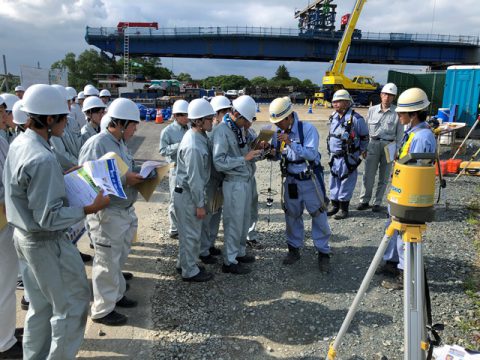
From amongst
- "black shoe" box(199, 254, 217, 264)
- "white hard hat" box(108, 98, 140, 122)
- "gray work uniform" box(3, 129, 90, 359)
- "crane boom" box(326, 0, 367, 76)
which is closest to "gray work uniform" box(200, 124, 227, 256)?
"black shoe" box(199, 254, 217, 264)

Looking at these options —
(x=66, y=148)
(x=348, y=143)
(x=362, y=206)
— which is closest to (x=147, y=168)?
(x=66, y=148)

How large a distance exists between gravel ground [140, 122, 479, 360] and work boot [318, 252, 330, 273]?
0.09m

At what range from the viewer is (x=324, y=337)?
3.48 meters

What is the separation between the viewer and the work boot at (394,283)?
4293 mm

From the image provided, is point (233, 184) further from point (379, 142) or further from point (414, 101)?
point (379, 142)

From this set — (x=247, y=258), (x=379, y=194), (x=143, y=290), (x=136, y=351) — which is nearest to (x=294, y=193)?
(x=247, y=258)

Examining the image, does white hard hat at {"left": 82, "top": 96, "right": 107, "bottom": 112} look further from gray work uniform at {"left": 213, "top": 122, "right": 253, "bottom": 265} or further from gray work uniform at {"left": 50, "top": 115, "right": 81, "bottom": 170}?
gray work uniform at {"left": 213, "top": 122, "right": 253, "bottom": 265}

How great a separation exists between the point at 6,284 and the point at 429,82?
24.5 meters

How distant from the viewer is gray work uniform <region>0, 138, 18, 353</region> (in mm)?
3123

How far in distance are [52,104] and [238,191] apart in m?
2.49

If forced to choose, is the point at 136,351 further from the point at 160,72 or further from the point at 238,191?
the point at 160,72

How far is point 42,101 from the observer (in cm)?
245

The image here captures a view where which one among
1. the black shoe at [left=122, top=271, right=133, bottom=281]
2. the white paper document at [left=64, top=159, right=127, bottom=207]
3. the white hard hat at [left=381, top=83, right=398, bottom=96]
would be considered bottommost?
the black shoe at [left=122, top=271, right=133, bottom=281]

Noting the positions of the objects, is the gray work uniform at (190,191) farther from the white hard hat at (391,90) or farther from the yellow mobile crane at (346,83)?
the yellow mobile crane at (346,83)
